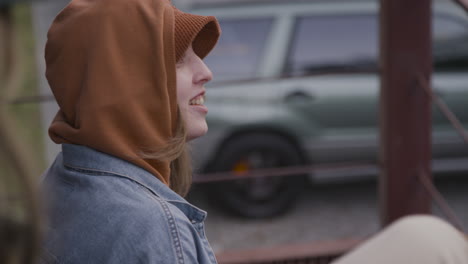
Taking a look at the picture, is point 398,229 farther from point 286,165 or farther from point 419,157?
point 286,165

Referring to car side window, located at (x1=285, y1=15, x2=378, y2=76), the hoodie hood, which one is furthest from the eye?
car side window, located at (x1=285, y1=15, x2=378, y2=76)

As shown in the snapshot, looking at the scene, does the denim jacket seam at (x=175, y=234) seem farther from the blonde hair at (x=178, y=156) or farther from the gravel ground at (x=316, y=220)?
the gravel ground at (x=316, y=220)

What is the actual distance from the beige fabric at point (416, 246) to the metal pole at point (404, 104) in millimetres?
368

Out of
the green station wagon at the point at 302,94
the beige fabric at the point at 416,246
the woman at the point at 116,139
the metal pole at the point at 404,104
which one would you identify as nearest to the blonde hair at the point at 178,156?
the woman at the point at 116,139

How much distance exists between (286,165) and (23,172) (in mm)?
3784

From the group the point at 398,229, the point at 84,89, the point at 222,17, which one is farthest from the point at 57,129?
the point at 222,17

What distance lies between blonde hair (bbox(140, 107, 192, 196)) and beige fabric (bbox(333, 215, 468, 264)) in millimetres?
546

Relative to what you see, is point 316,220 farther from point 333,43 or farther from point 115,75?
point 115,75

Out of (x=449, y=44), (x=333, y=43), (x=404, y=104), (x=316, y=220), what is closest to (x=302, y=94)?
(x=333, y=43)

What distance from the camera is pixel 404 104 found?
205 centimetres

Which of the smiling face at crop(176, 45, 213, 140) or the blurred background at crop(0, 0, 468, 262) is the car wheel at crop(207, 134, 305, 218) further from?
the smiling face at crop(176, 45, 213, 140)

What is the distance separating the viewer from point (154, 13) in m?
1.13

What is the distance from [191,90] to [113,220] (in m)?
0.39

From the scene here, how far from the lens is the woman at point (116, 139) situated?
99 cm
